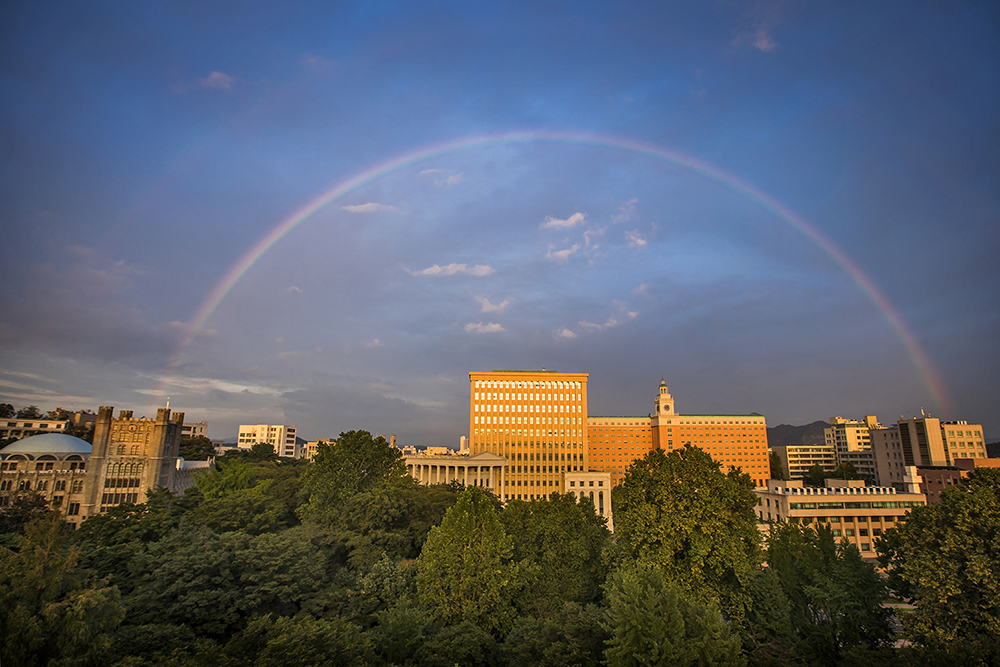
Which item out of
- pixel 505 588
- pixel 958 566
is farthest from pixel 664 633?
pixel 958 566

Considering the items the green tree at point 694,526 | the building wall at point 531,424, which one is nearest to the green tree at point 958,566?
the green tree at point 694,526

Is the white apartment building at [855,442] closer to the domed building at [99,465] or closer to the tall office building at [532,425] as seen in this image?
the tall office building at [532,425]

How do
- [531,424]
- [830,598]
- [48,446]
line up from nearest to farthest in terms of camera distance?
[830,598] < [48,446] < [531,424]

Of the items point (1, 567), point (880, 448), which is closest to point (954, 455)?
point (880, 448)

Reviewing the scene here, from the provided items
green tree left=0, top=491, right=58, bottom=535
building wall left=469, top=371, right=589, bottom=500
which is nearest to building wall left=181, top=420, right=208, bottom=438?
building wall left=469, top=371, right=589, bottom=500

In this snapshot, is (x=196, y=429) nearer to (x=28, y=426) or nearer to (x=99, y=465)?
(x=28, y=426)

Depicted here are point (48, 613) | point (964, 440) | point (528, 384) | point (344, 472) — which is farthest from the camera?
point (528, 384)

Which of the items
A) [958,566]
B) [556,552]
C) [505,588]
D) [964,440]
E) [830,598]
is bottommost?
[830,598]

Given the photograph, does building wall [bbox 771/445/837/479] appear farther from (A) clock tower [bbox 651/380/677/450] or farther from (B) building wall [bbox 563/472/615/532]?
(B) building wall [bbox 563/472/615/532]
